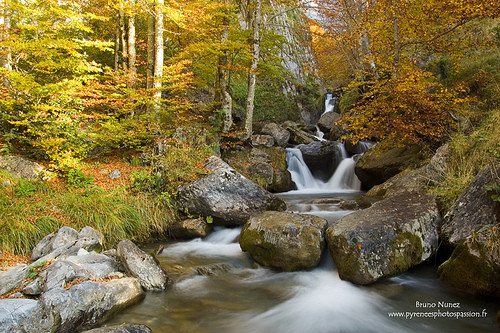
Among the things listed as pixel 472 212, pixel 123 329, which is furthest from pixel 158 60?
pixel 472 212

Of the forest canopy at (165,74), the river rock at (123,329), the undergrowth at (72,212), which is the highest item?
the forest canopy at (165,74)

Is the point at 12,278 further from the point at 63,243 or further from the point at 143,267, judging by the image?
the point at 143,267

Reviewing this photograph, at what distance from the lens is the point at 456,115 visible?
820 centimetres

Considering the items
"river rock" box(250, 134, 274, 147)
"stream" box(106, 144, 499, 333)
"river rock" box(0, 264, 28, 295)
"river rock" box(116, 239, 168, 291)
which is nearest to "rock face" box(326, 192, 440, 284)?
"stream" box(106, 144, 499, 333)

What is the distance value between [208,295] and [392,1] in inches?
431

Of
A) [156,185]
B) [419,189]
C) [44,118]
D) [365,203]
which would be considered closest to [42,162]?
[44,118]

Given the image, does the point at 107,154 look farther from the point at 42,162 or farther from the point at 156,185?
the point at 156,185

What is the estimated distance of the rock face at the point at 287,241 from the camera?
521 centimetres

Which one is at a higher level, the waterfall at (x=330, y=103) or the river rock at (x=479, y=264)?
the waterfall at (x=330, y=103)

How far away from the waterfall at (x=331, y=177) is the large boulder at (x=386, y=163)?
990 millimetres

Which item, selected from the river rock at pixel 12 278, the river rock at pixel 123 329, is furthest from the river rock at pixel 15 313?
the river rock at pixel 12 278

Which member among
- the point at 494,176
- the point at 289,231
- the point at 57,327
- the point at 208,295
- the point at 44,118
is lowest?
the point at 208,295

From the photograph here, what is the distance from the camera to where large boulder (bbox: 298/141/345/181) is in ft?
41.6

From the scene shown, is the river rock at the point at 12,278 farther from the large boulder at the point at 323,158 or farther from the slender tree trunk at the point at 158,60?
the large boulder at the point at 323,158
